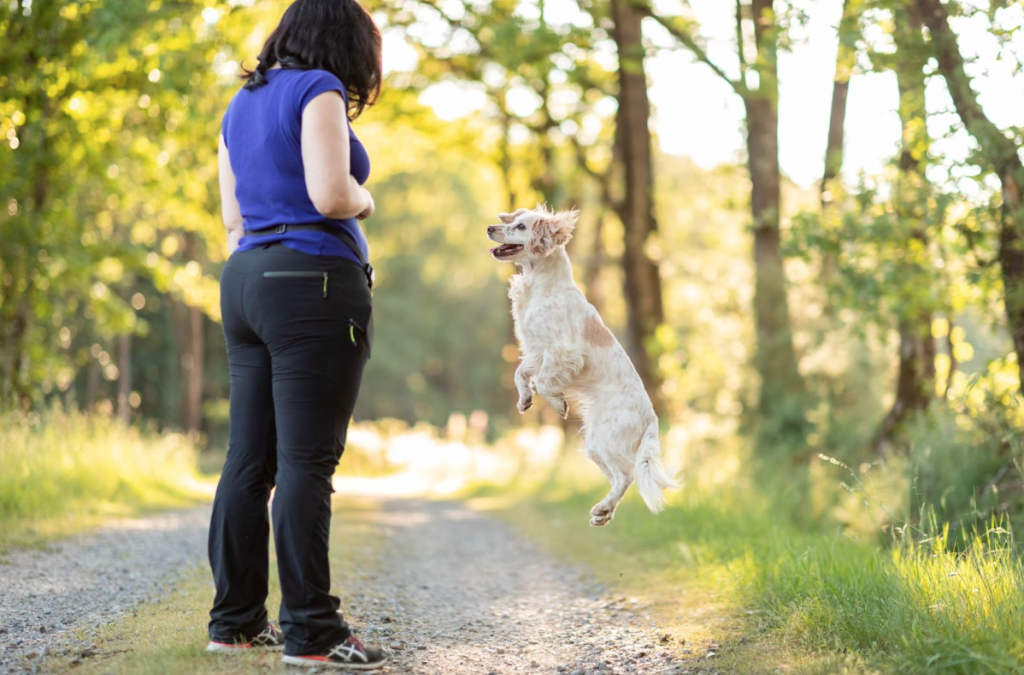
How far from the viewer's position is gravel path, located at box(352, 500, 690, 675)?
4191 mm

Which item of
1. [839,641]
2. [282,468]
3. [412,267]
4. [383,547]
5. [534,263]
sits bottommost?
[383,547]

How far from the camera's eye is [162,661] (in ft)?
12.1

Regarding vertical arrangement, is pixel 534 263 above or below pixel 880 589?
above

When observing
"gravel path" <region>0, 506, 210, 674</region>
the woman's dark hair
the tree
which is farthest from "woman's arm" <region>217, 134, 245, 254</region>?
the tree

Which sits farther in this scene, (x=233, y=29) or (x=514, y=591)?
(x=233, y=29)

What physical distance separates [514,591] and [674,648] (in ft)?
6.25

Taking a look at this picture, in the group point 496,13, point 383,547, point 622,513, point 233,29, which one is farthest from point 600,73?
point 383,547

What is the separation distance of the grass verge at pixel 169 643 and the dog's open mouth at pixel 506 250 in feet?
6.56

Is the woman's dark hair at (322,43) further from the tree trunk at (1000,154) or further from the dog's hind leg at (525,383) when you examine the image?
the tree trunk at (1000,154)

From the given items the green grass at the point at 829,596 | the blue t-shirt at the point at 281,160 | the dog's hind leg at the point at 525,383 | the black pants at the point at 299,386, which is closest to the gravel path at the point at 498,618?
the green grass at the point at 829,596

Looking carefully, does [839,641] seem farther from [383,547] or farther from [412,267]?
[412,267]

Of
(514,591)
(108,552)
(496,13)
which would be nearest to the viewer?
(514,591)

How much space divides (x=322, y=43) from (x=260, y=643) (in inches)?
99.1

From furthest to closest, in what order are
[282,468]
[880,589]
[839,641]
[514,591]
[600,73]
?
[600,73], [514,591], [880,589], [839,641], [282,468]
